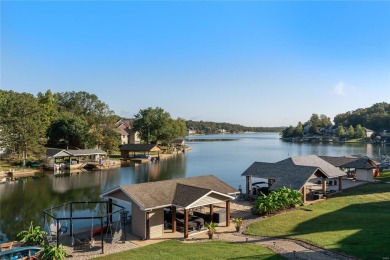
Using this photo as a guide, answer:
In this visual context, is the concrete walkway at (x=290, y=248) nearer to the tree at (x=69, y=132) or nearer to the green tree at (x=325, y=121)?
the tree at (x=69, y=132)

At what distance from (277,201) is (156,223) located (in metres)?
9.39

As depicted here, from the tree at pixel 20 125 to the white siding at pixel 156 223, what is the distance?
42.3 m

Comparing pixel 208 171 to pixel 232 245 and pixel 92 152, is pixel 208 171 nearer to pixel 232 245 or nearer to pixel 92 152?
pixel 92 152

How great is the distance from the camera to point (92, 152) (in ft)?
208

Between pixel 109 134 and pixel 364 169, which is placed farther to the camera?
pixel 109 134

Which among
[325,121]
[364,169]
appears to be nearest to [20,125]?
[364,169]

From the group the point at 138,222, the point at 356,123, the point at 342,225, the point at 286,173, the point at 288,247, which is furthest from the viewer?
the point at 356,123

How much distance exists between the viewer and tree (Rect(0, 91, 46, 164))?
53.2 meters

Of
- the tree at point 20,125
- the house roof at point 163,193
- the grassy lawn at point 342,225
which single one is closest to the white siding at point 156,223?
the house roof at point 163,193

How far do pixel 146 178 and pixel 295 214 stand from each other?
93.7 ft

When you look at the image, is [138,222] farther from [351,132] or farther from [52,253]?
[351,132]

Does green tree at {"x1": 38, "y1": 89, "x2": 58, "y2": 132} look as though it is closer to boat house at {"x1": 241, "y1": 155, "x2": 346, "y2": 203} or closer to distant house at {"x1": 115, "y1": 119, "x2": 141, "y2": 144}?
distant house at {"x1": 115, "y1": 119, "x2": 141, "y2": 144}

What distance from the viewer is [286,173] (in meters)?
28.4

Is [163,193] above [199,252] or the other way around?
above
